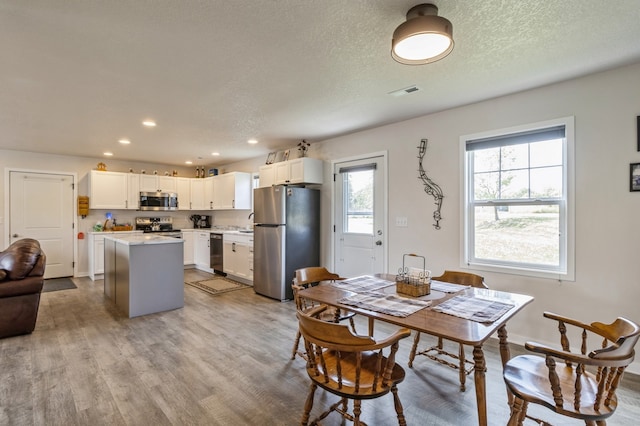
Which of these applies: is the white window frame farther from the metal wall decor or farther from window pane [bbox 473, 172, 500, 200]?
the metal wall decor

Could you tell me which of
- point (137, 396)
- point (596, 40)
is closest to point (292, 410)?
point (137, 396)

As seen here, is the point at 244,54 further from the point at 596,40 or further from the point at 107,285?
the point at 107,285

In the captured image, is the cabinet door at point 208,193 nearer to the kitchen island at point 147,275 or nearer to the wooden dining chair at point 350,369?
the kitchen island at point 147,275

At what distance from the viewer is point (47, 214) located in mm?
5938

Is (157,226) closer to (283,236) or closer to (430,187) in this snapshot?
(283,236)

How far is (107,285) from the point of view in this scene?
15.7 feet

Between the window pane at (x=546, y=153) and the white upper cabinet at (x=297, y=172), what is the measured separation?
9.17 ft

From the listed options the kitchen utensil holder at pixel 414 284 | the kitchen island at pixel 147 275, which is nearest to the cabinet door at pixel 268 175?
the kitchen island at pixel 147 275

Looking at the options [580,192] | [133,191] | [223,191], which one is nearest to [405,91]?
[580,192]

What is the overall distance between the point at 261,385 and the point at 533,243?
2799 millimetres

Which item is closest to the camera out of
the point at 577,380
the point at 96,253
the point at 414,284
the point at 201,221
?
the point at 577,380

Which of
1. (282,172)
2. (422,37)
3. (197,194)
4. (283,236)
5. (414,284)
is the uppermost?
(422,37)

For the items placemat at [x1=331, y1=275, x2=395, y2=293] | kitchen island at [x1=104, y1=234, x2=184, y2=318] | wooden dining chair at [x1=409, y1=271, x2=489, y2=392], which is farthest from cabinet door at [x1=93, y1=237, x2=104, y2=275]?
wooden dining chair at [x1=409, y1=271, x2=489, y2=392]

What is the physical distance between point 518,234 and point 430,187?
3.35 feet
